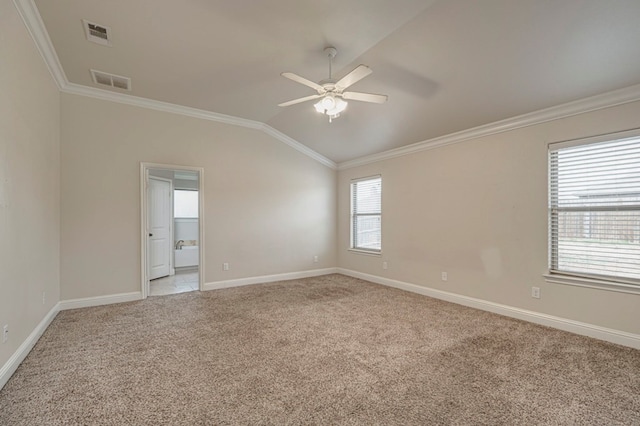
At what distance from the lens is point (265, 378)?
7.38 ft

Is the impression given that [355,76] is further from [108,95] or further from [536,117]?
[108,95]

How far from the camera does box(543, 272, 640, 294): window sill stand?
2.80m

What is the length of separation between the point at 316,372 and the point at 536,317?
275cm

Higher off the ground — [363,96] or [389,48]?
[389,48]

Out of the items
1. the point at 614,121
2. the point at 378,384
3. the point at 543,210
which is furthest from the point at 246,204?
the point at 614,121

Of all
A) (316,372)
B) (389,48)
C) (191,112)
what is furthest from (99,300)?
(389,48)

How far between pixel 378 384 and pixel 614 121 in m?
3.38

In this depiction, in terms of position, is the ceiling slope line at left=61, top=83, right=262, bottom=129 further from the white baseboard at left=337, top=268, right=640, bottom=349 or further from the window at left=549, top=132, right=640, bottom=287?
the window at left=549, top=132, right=640, bottom=287

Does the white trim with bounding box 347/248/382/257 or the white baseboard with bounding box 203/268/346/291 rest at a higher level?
the white trim with bounding box 347/248/382/257

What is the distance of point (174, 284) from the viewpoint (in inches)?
215

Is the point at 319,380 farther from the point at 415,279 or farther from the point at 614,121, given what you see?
the point at 614,121

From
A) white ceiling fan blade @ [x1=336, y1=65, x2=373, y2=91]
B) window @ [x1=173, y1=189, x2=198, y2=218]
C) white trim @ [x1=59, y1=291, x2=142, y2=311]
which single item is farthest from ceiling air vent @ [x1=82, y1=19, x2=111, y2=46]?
window @ [x1=173, y1=189, x2=198, y2=218]

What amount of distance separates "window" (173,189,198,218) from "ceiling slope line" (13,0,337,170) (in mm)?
3159

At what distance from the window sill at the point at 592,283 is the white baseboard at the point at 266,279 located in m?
3.87
